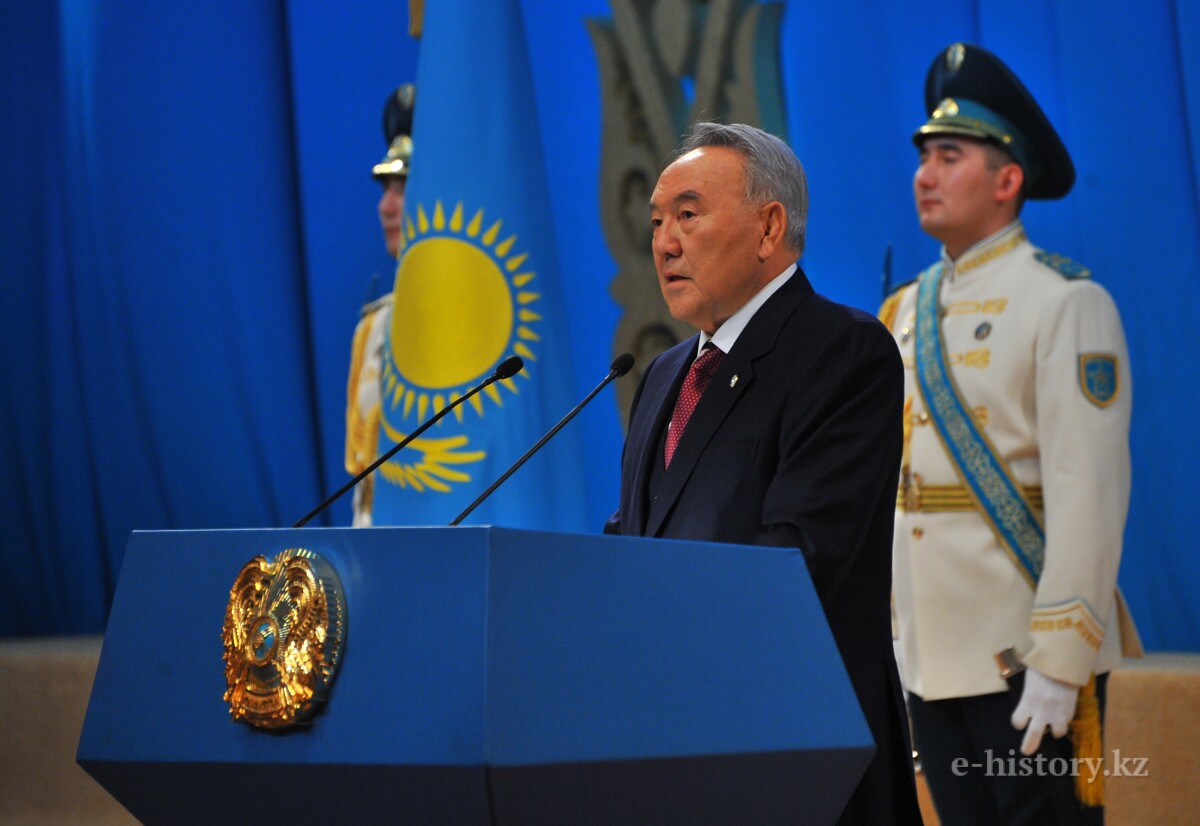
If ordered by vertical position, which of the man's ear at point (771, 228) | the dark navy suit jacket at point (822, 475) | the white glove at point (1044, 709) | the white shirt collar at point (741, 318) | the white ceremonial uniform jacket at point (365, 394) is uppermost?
the man's ear at point (771, 228)

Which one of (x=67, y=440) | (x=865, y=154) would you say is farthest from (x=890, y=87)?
(x=67, y=440)

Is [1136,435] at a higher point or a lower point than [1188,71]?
lower

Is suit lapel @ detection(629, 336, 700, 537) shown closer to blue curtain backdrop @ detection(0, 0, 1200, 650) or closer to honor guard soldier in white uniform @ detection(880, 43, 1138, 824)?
honor guard soldier in white uniform @ detection(880, 43, 1138, 824)

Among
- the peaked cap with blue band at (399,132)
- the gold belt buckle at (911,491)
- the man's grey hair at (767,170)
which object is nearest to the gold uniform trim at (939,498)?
the gold belt buckle at (911,491)

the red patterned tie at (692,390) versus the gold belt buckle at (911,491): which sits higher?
the red patterned tie at (692,390)

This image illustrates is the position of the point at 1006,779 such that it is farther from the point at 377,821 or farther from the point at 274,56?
the point at 274,56

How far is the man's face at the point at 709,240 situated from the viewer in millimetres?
1736

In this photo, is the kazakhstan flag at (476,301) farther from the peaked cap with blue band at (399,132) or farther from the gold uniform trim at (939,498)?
the gold uniform trim at (939,498)

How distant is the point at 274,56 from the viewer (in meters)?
4.75

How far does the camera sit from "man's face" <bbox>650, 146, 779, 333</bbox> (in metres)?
1.74

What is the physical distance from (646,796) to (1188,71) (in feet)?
8.04

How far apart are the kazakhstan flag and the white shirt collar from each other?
1.66 metres

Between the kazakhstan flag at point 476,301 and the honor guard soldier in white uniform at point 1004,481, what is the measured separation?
101cm

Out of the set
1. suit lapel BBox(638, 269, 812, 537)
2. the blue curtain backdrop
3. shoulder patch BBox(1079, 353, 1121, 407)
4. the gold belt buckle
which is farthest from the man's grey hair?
the blue curtain backdrop
